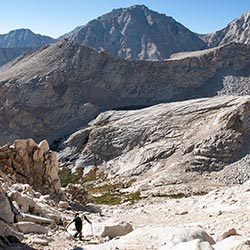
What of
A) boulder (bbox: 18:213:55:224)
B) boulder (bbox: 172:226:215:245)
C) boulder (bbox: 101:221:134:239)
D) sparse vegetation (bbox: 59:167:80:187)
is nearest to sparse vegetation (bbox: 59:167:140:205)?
sparse vegetation (bbox: 59:167:80:187)

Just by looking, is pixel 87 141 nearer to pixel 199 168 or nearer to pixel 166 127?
pixel 166 127

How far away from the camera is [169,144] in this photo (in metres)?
94.6

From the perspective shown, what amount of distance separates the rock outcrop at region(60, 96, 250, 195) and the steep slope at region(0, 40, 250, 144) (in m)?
21.6

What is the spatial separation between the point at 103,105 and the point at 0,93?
3435 cm

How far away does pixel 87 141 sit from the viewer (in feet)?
378

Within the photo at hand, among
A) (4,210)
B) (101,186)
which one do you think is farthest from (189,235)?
(101,186)

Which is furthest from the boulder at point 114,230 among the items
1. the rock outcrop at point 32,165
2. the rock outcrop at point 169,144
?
the rock outcrop at point 169,144

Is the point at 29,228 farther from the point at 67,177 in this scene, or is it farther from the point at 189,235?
the point at 67,177

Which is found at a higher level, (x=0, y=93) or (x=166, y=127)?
(x=0, y=93)

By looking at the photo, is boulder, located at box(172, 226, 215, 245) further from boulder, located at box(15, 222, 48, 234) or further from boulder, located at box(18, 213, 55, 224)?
boulder, located at box(18, 213, 55, 224)

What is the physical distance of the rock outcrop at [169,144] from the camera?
78.8 meters

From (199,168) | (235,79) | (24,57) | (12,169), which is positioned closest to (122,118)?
(199,168)

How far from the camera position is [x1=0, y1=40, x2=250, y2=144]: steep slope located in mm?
139375

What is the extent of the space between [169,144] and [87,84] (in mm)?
65456
